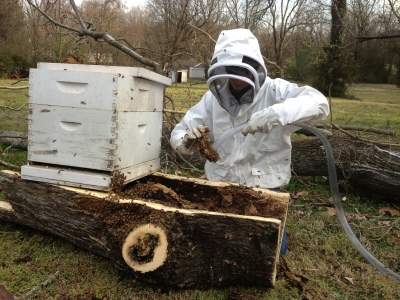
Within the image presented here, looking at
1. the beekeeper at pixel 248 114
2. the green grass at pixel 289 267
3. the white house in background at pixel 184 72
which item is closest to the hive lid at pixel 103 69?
the beekeeper at pixel 248 114

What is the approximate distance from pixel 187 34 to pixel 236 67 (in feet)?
15.4

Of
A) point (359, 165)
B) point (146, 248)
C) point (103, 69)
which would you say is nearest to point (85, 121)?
point (103, 69)

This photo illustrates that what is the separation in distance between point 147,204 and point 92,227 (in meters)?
0.53

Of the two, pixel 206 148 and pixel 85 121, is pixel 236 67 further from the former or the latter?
pixel 85 121

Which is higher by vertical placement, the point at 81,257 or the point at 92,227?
the point at 92,227

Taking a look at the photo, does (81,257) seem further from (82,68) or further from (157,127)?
(82,68)

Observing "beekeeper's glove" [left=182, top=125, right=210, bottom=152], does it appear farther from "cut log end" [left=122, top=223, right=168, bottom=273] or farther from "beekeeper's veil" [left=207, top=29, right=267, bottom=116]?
"cut log end" [left=122, top=223, right=168, bottom=273]

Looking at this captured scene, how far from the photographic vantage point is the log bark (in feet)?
13.9

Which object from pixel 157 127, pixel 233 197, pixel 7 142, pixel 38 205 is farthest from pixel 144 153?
pixel 7 142

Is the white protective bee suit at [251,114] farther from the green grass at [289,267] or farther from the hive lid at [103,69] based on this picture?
the green grass at [289,267]

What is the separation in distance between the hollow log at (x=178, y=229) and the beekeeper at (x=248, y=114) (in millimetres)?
275

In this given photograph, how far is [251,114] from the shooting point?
2.84 metres

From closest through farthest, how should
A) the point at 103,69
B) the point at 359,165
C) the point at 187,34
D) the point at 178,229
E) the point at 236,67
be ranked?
the point at 178,229 < the point at 103,69 < the point at 236,67 < the point at 359,165 < the point at 187,34

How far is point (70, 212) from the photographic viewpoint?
2.69 m
